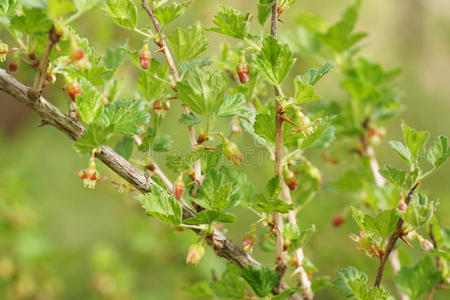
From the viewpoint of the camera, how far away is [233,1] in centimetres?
375

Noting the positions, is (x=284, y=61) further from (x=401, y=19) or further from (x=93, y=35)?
(x=401, y=19)

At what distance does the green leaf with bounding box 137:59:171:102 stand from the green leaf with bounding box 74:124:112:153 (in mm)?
164

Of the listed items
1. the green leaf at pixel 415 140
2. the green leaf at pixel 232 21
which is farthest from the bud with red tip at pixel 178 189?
the green leaf at pixel 415 140

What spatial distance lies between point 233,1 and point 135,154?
3142 mm

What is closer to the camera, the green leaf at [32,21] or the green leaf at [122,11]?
the green leaf at [32,21]

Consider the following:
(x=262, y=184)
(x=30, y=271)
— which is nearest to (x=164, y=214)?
(x=30, y=271)

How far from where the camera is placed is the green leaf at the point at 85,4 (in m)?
0.53

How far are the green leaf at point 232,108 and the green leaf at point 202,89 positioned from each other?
0.09 ft

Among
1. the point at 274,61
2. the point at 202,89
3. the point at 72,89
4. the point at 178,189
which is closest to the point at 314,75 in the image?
the point at 274,61

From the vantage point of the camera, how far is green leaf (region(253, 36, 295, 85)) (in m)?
0.60

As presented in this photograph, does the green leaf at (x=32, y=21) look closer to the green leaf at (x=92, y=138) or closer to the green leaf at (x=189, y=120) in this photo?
the green leaf at (x=92, y=138)

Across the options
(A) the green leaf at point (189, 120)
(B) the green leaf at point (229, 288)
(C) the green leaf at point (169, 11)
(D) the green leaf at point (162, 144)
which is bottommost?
(B) the green leaf at point (229, 288)

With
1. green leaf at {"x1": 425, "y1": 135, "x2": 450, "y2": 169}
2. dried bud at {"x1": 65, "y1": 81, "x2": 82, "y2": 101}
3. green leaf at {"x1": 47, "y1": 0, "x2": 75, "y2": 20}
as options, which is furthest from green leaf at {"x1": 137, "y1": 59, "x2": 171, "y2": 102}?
green leaf at {"x1": 425, "y1": 135, "x2": 450, "y2": 169}

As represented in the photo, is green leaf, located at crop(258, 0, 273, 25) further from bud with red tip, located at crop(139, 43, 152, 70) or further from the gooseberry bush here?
bud with red tip, located at crop(139, 43, 152, 70)
